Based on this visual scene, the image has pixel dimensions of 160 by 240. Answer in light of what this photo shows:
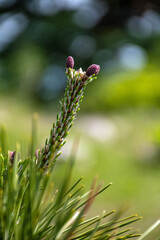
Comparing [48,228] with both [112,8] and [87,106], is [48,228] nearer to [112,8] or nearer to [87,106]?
[87,106]

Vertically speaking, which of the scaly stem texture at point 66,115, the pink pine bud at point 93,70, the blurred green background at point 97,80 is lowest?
the scaly stem texture at point 66,115

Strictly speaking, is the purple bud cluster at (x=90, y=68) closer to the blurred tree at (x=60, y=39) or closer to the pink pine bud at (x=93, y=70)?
the pink pine bud at (x=93, y=70)

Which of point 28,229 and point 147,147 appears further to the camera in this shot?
point 147,147

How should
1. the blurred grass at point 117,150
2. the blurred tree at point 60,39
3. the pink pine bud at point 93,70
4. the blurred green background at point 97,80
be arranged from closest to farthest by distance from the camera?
1. the pink pine bud at point 93,70
2. the blurred grass at point 117,150
3. the blurred green background at point 97,80
4. the blurred tree at point 60,39

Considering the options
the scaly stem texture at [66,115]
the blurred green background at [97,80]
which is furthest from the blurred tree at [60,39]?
the scaly stem texture at [66,115]

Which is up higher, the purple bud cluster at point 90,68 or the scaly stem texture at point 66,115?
the purple bud cluster at point 90,68

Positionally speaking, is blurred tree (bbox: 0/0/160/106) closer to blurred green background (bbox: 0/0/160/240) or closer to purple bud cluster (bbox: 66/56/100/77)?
blurred green background (bbox: 0/0/160/240)

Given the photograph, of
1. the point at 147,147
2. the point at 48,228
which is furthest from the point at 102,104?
the point at 48,228

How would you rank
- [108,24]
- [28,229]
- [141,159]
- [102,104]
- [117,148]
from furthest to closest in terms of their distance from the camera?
[108,24]
[102,104]
[117,148]
[141,159]
[28,229]

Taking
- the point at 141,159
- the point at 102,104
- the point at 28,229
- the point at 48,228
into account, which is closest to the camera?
the point at 28,229
